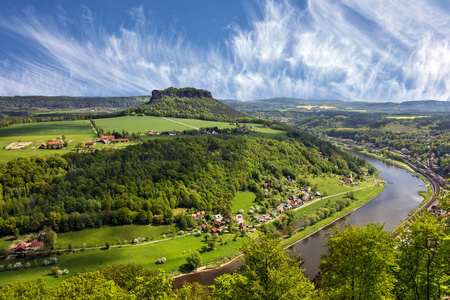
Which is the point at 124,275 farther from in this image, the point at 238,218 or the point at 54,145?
the point at 54,145

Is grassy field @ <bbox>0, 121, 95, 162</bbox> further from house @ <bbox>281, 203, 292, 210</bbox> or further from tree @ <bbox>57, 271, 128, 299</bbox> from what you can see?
house @ <bbox>281, 203, 292, 210</bbox>

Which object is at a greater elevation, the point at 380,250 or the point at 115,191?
the point at 380,250

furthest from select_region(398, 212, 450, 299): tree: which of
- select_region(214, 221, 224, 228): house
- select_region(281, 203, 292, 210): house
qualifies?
select_region(281, 203, 292, 210): house


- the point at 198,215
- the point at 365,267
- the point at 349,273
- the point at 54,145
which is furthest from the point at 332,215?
the point at 54,145

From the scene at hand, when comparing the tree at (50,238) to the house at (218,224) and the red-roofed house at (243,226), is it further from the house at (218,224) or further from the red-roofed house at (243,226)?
the red-roofed house at (243,226)

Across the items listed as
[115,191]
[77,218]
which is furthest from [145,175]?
[77,218]

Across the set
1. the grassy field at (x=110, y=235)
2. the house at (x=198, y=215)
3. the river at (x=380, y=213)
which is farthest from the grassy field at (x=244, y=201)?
the grassy field at (x=110, y=235)

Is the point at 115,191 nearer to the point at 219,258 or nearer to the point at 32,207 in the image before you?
the point at 32,207
